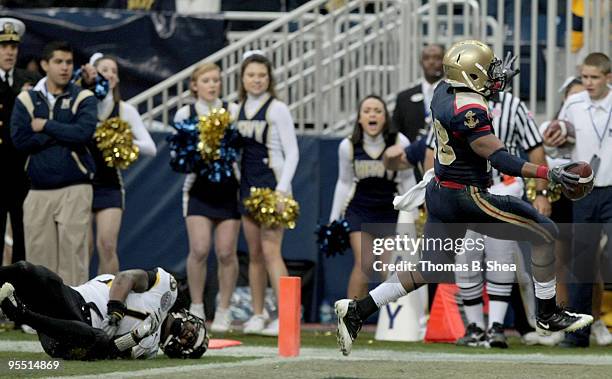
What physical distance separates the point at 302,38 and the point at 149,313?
476 cm

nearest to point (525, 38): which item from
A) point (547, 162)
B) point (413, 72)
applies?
point (413, 72)

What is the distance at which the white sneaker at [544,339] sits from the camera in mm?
10656

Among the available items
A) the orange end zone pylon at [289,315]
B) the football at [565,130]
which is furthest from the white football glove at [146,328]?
the football at [565,130]

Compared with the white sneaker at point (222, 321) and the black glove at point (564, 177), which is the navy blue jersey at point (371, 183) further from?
the black glove at point (564, 177)

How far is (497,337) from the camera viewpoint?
10266 mm

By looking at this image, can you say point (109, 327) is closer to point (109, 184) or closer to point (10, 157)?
point (109, 184)

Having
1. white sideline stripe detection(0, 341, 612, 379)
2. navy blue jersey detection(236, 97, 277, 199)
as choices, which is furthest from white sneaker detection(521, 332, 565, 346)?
navy blue jersey detection(236, 97, 277, 199)

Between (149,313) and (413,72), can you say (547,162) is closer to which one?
(413,72)

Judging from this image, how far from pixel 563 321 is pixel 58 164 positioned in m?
4.17

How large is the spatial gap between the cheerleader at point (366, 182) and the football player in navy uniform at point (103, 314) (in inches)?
109

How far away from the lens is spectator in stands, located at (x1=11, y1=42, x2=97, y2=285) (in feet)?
34.7

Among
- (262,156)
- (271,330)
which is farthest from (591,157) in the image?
(271,330)

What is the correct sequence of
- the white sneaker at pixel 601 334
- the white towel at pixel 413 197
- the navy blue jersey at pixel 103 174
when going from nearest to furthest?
the white towel at pixel 413 197 < the white sneaker at pixel 601 334 < the navy blue jersey at pixel 103 174

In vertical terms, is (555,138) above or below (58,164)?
above
